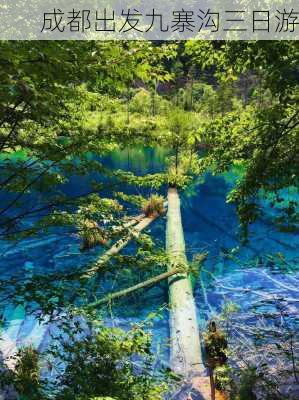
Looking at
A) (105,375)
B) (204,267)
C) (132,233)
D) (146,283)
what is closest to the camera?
(105,375)

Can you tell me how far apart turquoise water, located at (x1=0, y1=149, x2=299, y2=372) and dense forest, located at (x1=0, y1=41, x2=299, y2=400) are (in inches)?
2.2

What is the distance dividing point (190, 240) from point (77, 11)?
8.98 metres

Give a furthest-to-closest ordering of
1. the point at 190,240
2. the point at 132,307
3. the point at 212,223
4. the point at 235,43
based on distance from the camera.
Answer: the point at 212,223, the point at 190,240, the point at 132,307, the point at 235,43

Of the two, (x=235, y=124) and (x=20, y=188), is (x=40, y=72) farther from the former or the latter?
(x=235, y=124)

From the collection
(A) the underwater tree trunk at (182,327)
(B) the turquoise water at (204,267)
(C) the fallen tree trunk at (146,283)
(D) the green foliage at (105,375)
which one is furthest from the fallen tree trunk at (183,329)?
(D) the green foliage at (105,375)

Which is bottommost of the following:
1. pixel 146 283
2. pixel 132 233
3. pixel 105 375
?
pixel 146 283

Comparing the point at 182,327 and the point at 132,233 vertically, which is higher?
the point at 132,233

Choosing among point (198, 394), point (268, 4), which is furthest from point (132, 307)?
point (268, 4)

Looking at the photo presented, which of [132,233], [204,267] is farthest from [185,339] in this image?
[204,267]

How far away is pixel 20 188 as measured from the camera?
4.66m

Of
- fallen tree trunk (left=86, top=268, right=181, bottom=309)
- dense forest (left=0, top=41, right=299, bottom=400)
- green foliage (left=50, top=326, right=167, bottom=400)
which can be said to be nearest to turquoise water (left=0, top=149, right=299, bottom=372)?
dense forest (left=0, top=41, right=299, bottom=400)

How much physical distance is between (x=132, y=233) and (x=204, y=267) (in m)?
6.09

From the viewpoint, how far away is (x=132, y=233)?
186 inches

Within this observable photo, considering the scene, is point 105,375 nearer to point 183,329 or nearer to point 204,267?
point 183,329
